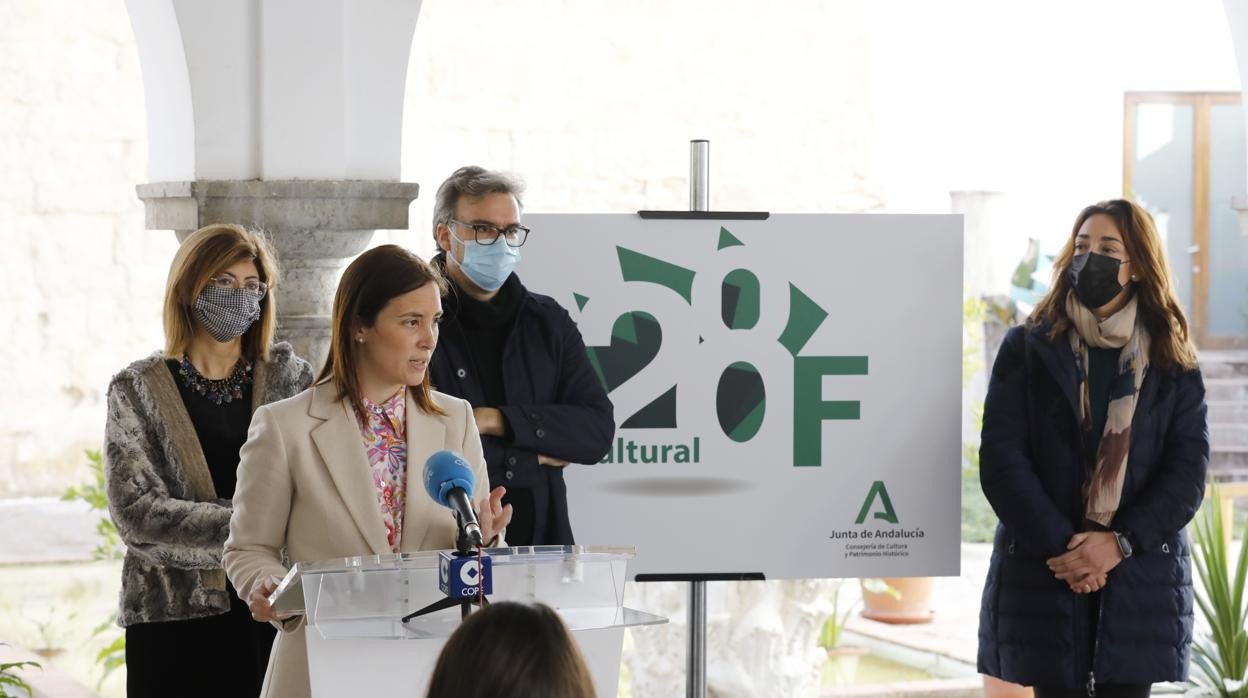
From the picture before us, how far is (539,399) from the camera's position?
10.5 feet

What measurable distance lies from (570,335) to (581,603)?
1.40 m

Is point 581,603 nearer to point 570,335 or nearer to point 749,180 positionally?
point 570,335

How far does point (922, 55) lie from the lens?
9.20 metres

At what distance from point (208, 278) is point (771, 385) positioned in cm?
155

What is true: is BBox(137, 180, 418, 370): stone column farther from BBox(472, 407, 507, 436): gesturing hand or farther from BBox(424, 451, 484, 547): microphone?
BBox(424, 451, 484, 547): microphone

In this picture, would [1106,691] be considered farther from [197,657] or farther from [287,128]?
[287,128]

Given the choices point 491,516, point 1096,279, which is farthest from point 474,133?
point 491,516

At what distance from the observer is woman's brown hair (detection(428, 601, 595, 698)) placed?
1.37 m

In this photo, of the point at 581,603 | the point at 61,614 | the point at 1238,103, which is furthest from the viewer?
the point at 1238,103

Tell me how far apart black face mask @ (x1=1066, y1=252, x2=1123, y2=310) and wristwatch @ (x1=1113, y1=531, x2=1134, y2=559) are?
19.9 inches

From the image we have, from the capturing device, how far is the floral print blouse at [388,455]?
2.35 meters

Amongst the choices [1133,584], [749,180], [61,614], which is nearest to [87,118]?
[61,614]

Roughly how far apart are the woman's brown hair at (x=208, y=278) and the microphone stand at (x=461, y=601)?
1307mm

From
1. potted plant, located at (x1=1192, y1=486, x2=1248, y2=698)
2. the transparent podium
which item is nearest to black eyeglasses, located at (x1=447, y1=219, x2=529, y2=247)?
the transparent podium
